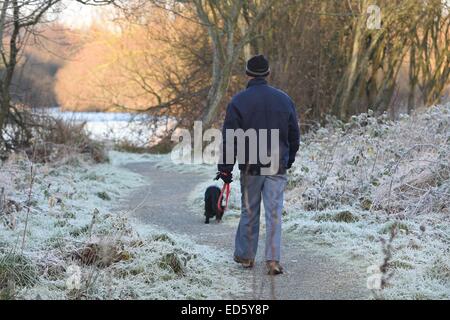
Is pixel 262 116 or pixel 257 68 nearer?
pixel 262 116

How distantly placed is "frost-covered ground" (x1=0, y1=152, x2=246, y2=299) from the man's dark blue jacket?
105 centimetres

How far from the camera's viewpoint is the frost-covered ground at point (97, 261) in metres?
5.00

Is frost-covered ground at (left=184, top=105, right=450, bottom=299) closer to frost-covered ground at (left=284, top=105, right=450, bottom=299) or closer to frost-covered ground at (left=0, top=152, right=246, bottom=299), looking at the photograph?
frost-covered ground at (left=284, top=105, right=450, bottom=299)

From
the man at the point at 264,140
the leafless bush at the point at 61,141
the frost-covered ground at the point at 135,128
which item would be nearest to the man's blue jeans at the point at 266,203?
the man at the point at 264,140

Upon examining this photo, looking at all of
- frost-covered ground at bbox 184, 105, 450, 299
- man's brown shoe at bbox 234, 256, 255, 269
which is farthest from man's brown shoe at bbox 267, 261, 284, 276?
frost-covered ground at bbox 184, 105, 450, 299

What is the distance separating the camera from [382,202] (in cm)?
838

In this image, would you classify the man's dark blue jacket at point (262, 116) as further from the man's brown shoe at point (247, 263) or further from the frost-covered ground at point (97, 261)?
the frost-covered ground at point (97, 261)

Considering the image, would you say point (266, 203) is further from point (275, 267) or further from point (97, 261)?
point (97, 261)

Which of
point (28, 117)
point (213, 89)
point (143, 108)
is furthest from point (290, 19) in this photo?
point (28, 117)

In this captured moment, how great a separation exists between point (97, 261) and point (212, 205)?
380 centimetres

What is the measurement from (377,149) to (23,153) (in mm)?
7836

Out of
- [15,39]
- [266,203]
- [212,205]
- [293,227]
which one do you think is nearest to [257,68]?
[266,203]

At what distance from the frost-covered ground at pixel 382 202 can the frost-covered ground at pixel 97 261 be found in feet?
5.01

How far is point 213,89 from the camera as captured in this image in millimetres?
18266
